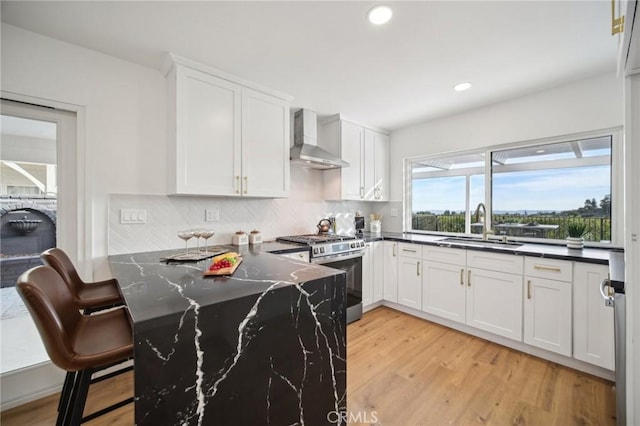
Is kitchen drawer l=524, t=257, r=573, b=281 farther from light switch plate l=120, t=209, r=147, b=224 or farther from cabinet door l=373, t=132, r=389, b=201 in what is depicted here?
light switch plate l=120, t=209, r=147, b=224

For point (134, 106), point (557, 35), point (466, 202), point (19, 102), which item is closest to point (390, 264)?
point (466, 202)

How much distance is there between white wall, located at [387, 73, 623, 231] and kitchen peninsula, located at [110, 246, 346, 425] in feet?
8.64

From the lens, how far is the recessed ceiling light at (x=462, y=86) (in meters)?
2.43

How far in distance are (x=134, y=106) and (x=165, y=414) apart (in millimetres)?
2180

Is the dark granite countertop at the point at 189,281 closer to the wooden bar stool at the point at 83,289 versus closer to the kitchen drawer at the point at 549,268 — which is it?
the wooden bar stool at the point at 83,289

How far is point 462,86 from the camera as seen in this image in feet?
8.11

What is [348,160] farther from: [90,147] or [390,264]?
[90,147]

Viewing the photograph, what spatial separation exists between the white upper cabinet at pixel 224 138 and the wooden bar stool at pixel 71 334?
1.08 meters

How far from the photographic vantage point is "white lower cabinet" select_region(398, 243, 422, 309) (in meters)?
2.98

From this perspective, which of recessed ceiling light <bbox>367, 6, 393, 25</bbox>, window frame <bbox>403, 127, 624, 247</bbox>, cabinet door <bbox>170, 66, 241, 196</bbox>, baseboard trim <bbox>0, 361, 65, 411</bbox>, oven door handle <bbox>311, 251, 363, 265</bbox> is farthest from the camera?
oven door handle <bbox>311, 251, 363, 265</bbox>

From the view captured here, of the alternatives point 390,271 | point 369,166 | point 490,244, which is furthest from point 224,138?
point 490,244

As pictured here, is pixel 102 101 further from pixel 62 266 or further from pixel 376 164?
pixel 376 164

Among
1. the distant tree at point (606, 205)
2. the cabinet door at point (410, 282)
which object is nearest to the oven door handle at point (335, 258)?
the cabinet door at point (410, 282)

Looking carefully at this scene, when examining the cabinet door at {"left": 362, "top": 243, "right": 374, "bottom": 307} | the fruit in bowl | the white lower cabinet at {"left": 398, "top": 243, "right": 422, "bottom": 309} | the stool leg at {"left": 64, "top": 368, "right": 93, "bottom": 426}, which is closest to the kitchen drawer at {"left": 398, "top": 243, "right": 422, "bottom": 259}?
the white lower cabinet at {"left": 398, "top": 243, "right": 422, "bottom": 309}
